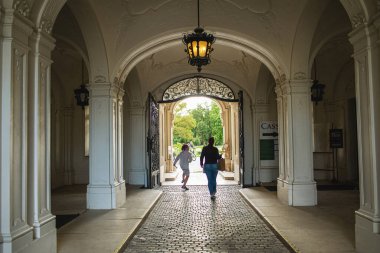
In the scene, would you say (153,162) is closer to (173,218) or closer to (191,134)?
(173,218)

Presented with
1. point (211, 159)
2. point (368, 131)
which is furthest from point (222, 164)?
point (368, 131)

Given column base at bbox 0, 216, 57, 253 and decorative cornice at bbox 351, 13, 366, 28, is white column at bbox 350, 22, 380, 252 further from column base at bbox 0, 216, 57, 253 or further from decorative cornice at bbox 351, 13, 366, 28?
column base at bbox 0, 216, 57, 253

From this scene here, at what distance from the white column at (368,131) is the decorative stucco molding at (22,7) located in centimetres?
426

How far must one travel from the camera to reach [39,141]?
509cm

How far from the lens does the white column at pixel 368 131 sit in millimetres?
4961

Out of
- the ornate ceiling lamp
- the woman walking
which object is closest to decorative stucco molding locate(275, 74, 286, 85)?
the woman walking

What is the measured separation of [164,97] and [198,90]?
1.38 m

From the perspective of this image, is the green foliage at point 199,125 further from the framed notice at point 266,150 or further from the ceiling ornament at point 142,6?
the ceiling ornament at point 142,6

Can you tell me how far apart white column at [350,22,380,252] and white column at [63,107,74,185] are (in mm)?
12272

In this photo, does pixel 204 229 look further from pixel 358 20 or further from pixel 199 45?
pixel 358 20

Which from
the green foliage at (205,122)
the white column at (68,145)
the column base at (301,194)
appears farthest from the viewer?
the green foliage at (205,122)

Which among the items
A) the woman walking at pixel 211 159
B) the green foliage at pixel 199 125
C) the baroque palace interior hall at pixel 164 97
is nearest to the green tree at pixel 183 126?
the green foliage at pixel 199 125

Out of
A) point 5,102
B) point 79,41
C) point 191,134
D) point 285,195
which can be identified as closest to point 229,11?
point 79,41

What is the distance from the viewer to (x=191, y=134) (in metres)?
42.6
